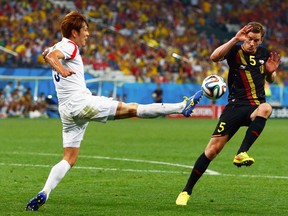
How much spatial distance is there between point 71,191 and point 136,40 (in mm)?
32804

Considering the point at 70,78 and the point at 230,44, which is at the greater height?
the point at 230,44

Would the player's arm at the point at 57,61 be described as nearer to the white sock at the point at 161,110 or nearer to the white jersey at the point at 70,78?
the white jersey at the point at 70,78

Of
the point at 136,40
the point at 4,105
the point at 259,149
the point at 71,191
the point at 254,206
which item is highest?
the point at 254,206

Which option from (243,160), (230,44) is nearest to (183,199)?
(243,160)

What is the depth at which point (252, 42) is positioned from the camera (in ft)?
34.3

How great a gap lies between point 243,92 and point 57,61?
2737mm

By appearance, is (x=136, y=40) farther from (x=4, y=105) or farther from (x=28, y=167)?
(x=28, y=167)

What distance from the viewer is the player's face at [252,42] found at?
10.4 meters

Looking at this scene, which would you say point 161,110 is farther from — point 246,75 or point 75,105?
point 246,75

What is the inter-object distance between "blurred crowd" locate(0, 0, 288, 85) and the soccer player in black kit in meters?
28.4

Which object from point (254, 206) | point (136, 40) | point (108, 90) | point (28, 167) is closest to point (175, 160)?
point (28, 167)

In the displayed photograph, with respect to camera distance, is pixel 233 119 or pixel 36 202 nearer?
pixel 36 202

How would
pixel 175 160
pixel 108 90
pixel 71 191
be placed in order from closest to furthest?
pixel 71 191 → pixel 175 160 → pixel 108 90

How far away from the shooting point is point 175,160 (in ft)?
56.1
